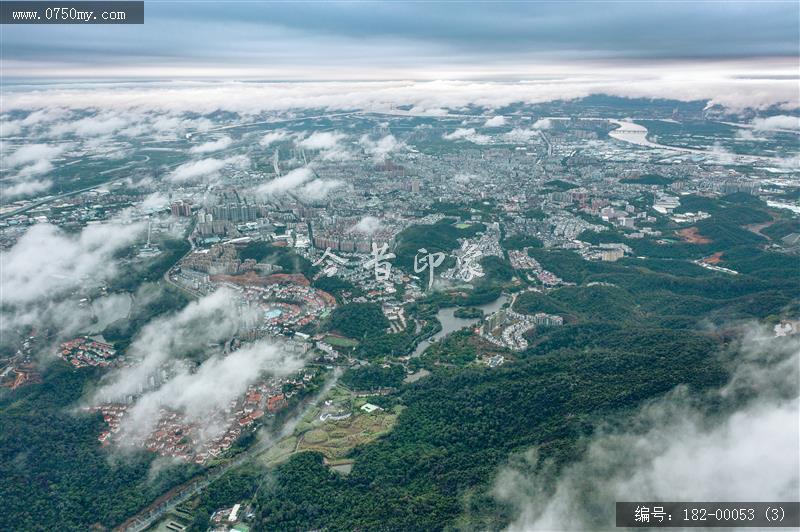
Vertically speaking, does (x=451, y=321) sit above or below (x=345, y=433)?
above

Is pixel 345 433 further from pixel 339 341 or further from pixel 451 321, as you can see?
pixel 451 321

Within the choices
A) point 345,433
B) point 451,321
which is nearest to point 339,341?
point 451,321

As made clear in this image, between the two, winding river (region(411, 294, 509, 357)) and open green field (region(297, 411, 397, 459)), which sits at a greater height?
winding river (region(411, 294, 509, 357))

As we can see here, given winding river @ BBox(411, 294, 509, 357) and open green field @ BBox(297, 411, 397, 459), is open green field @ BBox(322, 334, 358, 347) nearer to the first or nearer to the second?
winding river @ BBox(411, 294, 509, 357)

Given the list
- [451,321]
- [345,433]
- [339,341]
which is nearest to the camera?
[345,433]

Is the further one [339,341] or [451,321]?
[451,321]

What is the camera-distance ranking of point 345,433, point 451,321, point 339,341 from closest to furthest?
1. point 345,433
2. point 339,341
3. point 451,321

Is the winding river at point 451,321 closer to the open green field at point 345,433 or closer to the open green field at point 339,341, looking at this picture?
the open green field at point 339,341

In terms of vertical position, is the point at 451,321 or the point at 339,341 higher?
the point at 451,321

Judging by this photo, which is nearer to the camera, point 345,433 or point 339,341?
point 345,433

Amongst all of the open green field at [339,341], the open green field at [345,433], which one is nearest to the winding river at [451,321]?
the open green field at [339,341]

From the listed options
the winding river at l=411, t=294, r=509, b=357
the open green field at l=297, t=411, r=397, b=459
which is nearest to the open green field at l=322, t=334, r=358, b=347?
the winding river at l=411, t=294, r=509, b=357

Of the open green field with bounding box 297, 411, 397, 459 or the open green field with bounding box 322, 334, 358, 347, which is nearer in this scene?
the open green field with bounding box 297, 411, 397, 459
